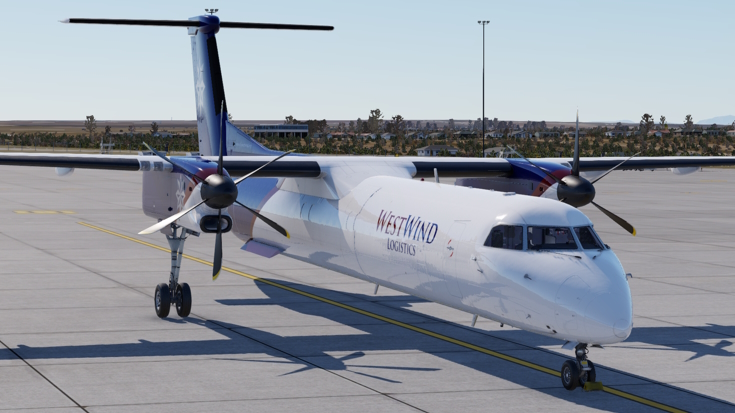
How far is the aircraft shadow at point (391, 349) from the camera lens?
1431 centimetres

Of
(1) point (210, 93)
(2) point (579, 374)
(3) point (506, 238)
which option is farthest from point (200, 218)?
(2) point (579, 374)

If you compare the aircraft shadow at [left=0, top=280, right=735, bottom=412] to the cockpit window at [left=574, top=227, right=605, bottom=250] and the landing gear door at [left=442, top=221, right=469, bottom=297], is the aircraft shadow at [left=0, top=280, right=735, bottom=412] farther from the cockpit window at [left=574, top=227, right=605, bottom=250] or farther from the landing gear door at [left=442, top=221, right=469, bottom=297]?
the cockpit window at [left=574, top=227, right=605, bottom=250]

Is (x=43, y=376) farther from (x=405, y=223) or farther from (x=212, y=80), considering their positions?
(x=212, y=80)

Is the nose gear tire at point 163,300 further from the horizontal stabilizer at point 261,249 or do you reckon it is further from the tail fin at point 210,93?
the tail fin at point 210,93

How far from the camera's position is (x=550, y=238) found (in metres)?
13.7

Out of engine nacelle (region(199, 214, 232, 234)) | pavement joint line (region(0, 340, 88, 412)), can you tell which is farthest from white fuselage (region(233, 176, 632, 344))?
pavement joint line (region(0, 340, 88, 412))

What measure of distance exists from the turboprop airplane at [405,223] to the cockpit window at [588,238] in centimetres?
2

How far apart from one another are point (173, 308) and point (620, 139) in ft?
550

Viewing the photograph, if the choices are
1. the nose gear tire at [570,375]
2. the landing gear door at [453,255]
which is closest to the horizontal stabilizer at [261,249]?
the landing gear door at [453,255]

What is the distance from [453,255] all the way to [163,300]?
7.37 metres

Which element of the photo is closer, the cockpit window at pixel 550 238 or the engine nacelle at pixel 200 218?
the cockpit window at pixel 550 238

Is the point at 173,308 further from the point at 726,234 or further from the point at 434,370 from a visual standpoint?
the point at 726,234

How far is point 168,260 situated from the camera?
92.2 feet

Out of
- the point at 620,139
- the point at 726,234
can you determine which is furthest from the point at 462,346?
the point at 620,139
